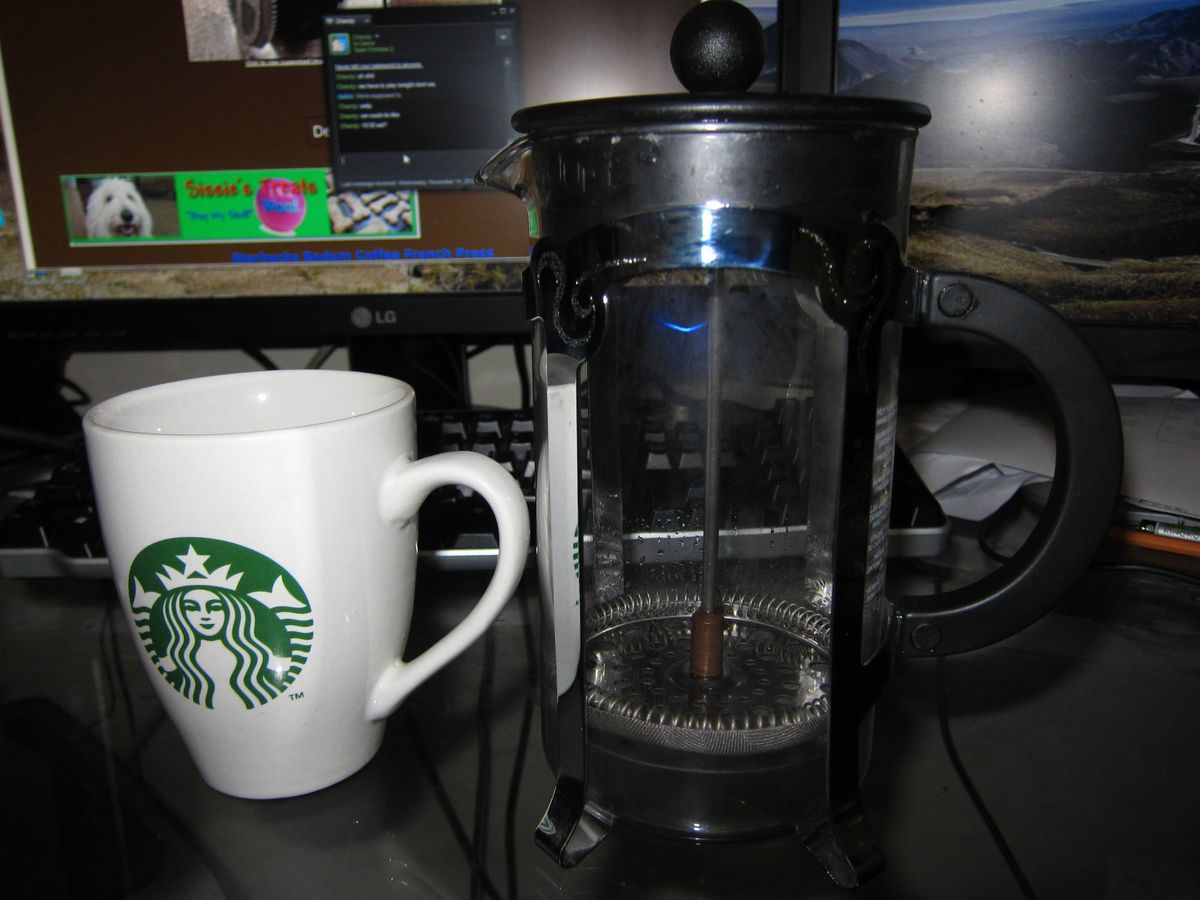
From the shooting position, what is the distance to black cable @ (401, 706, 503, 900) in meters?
0.24

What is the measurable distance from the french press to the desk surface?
0.02 meters

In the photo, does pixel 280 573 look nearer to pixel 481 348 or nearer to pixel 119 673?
pixel 119 673

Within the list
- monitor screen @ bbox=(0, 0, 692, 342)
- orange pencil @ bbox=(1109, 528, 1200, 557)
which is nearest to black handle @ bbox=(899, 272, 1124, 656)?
orange pencil @ bbox=(1109, 528, 1200, 557)

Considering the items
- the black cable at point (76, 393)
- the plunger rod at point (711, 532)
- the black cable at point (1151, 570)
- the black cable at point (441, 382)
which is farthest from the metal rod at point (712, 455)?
the black cable at point (76, 393)

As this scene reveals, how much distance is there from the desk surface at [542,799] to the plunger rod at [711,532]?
0.06 meters

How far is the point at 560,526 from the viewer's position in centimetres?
25

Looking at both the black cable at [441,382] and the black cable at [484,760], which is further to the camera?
the black cable at [441,382]

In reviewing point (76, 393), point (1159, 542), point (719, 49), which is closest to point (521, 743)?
point (719, 49)

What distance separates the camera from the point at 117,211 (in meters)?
0.54

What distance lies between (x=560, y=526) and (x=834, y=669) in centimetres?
8

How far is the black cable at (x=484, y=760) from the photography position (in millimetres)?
254

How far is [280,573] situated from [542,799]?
0.10 metres

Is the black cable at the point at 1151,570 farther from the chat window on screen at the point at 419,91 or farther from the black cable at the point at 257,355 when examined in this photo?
the black cable at the point at 257,355

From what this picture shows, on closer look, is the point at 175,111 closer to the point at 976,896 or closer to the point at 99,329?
the point at 99,329
